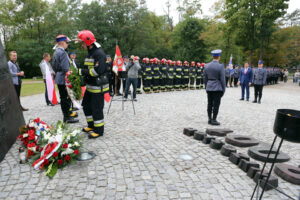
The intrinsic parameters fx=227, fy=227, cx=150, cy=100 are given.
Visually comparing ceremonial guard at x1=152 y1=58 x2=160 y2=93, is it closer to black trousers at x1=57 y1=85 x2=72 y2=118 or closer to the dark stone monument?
black trousers at x1=57 y1=85 x2=72 y2=118

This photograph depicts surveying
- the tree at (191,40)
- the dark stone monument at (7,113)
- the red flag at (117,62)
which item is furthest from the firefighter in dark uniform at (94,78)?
the tree at (191,40)

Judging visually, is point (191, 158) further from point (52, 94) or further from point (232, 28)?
point (232, 28)

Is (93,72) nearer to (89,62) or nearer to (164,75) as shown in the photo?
(89,62)

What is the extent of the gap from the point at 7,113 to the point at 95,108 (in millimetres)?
1776

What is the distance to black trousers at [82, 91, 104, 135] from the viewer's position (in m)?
5.23

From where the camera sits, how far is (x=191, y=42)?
37188mm

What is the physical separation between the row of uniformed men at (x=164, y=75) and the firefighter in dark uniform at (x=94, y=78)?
30.5ft

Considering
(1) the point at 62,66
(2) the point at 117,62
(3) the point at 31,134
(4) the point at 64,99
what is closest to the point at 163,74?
(2) the point at 117,62

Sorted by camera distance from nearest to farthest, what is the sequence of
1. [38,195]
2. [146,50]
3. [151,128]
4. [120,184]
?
[38,195] → [120,184] → [151,128] → [146,50]

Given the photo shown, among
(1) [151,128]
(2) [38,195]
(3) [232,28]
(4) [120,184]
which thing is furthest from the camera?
(3) [232,28]

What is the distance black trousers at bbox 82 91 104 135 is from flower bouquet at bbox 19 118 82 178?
0.98 meters

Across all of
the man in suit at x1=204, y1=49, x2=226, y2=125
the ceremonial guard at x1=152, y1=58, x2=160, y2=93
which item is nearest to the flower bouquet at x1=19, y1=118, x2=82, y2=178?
the man in suit at x1=204, y1=49, x2=226, y2=125

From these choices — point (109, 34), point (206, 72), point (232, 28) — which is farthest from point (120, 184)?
point (109, 34)

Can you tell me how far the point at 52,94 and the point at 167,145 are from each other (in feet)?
10.0
